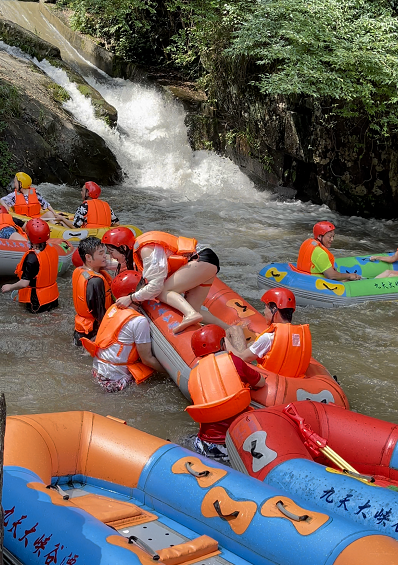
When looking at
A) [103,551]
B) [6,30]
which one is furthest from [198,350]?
[6,30]

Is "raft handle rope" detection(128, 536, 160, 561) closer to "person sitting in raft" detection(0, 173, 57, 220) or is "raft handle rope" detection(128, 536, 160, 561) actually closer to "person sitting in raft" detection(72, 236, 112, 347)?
"person sitting in raft" detection(72, 236, 112, 347)

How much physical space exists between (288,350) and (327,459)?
3.07 ft

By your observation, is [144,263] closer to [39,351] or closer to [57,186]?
[39,351]

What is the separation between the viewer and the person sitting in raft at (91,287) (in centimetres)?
595

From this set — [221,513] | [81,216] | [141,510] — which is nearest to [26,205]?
[81,216]

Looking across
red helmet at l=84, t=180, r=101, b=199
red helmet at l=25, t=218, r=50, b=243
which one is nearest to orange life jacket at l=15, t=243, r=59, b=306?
red helmet at l=25, t=218, r=50, b=243

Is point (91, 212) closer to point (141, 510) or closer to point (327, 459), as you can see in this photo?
point (327, 459)

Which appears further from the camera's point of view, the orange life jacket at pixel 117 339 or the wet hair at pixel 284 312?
the orange life jacket at pixel 117 339

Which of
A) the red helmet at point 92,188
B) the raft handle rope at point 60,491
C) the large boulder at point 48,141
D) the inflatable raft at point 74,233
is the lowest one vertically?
the raft handle rope at point 60,491

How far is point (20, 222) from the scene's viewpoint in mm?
9016

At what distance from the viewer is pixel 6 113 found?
46.6 feet

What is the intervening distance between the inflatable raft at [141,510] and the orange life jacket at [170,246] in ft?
6.68

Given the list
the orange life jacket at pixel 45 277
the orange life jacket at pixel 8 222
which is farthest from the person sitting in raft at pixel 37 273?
the orange life jacket at pixel 8 222

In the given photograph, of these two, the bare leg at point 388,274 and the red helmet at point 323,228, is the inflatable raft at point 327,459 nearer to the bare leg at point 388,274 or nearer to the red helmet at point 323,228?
the red helmet at point 323,228
